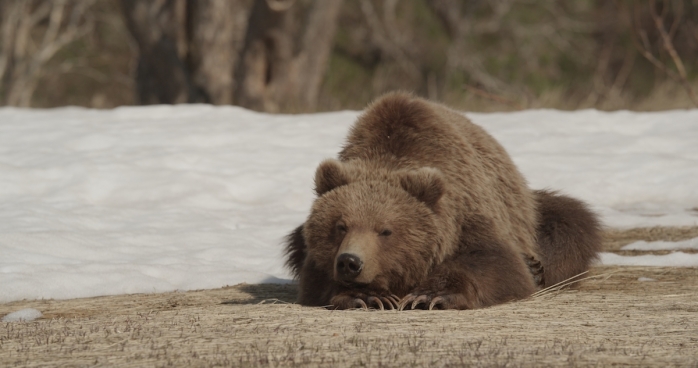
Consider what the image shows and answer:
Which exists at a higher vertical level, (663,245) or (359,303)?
(663,245)

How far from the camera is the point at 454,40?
75.3ft

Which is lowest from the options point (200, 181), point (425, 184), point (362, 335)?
point (362, 335)

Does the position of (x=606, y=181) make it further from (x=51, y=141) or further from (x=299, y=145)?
(x=51, y=141)

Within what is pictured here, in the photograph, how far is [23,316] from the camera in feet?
16.1

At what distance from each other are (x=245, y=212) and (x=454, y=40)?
15.3m

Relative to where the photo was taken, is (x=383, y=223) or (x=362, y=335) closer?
(x=362, y=335)

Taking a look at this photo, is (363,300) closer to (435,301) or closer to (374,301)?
(374,301)

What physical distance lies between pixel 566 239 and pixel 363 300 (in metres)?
1.76

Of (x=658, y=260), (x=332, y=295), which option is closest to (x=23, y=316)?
(x=332, y=295)

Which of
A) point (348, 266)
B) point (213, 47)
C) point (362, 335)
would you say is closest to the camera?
point (362, 335)

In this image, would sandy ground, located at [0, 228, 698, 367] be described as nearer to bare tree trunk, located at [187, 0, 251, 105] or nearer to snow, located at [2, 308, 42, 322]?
snow, located at [2, 308, 42, 322]

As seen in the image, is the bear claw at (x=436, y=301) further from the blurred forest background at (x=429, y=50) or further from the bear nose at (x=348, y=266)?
the blurred forest background at (x=429, y=50)

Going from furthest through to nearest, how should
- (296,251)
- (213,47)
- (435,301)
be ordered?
(213,47) < (296,251) < (435,301)

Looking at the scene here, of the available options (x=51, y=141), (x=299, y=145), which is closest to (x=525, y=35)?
(x=299, y=145)
